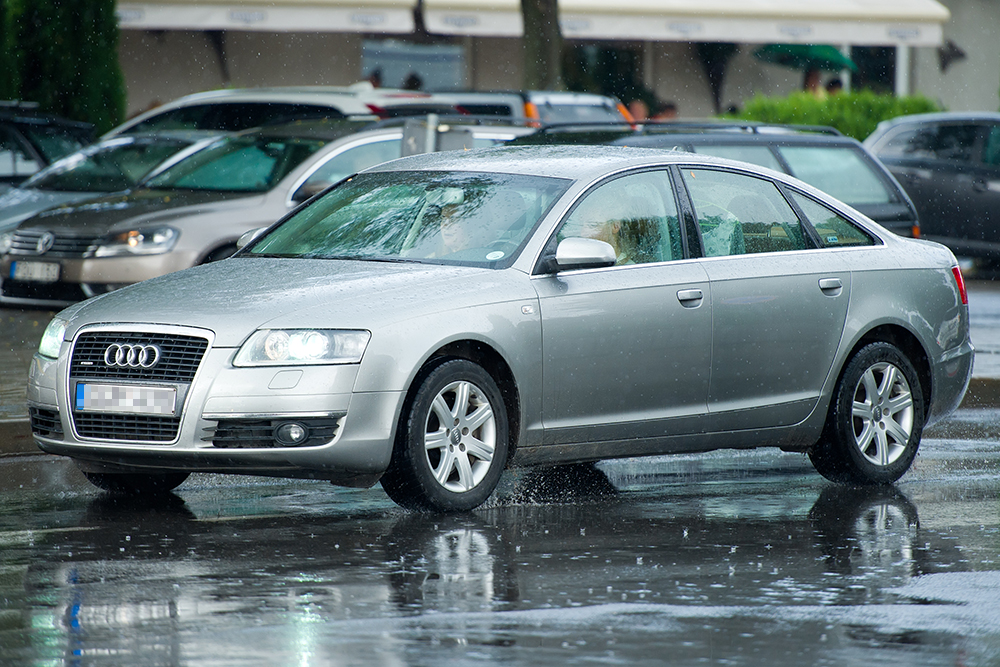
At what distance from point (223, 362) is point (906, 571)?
2552mm

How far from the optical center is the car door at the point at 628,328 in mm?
7648

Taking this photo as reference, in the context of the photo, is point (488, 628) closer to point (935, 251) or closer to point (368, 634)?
point (368, 634)

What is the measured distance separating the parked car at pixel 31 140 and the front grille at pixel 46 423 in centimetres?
1085

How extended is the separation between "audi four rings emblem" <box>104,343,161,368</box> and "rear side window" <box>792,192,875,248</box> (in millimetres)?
3210

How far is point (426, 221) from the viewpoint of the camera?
8.05m

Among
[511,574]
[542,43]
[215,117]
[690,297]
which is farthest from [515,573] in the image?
[542,43]

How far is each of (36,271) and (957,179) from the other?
1002cm

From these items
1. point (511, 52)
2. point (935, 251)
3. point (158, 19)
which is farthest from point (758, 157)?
point (511, 52)

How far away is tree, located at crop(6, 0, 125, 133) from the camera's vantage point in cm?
2312

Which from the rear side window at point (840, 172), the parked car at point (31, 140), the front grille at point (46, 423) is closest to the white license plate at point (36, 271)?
the parked car at point (31, 140)

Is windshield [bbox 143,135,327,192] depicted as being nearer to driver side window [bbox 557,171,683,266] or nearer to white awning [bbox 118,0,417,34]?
driver side window [bbox 557,171,683,266]

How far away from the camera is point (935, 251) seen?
920 centimetres

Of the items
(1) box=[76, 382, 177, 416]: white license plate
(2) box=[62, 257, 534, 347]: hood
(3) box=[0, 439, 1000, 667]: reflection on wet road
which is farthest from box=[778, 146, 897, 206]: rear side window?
(1) box=[76, 382, 177, 416]: white license plate

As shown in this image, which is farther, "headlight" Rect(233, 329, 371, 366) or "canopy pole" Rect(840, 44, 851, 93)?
"canopy pole" Rect(840, 44, 851, 93)
